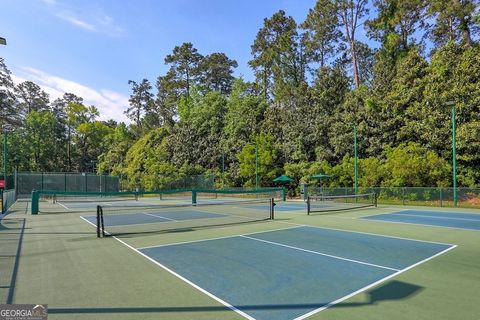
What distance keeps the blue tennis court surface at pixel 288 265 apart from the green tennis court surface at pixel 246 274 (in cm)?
2

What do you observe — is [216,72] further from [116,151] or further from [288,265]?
[288,265]

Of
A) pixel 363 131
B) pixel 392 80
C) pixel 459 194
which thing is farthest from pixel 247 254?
pixel 392 80

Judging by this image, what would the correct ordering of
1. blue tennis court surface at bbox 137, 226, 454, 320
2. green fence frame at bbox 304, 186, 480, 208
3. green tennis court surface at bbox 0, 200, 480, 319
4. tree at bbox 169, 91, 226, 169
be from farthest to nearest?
tree at bbox 169, 91, 226, 169
green fence frame at bbox 304, 186, 480, 208
blue tennis court surface at bbox 137, 226, 454, 320
green tennis court surface at bbox 0, 200, 480, 319

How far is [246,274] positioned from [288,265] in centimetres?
116

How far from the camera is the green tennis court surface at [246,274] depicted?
5.25 metres

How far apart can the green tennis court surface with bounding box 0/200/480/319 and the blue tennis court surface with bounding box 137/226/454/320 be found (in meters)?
0.02

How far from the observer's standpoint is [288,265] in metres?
7.84

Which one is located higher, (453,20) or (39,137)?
(453,20)

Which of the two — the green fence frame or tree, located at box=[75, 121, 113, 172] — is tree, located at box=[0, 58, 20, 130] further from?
the green fence frame

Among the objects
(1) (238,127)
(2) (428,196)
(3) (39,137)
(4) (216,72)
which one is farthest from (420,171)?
(3) (39,137)

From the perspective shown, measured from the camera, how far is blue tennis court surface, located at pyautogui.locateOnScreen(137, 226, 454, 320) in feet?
18.5

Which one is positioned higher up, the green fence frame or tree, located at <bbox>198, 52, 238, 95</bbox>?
tree, located at <bbox>198, 52, 238, 95</bbox>

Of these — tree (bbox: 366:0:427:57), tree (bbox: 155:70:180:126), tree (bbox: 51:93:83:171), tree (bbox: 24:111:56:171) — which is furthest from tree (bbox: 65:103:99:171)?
tree (bbox: 366:0:427:57)

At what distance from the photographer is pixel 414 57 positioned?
35438 millimetres
